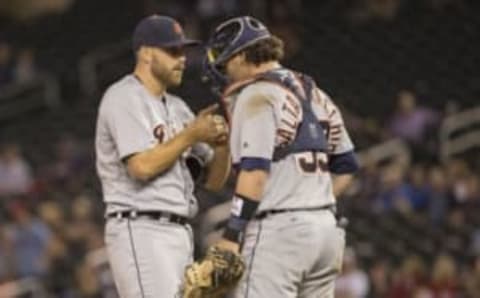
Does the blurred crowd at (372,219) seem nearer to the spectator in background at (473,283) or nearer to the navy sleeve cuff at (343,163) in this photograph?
the spectator in background at (473,283)

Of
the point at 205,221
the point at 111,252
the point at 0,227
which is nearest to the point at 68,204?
the point at 0,227

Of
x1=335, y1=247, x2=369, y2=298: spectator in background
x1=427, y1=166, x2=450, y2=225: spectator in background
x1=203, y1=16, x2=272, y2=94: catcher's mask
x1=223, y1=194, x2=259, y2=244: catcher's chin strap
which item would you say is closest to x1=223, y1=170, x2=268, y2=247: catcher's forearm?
x1=223, y1=194, x2=259, y2=244: catcher's chin strap

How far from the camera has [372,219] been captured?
15492mm

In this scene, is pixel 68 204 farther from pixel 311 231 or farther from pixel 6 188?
pixel 311 231

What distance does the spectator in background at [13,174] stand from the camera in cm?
1784

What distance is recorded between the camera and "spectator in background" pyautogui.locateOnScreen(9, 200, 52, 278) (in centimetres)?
1548

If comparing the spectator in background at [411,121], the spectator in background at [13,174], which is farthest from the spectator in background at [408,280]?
the spectator in background at [13,174]

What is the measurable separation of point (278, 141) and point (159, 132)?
621 millimetres

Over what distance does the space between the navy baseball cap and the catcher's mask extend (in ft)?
0.56

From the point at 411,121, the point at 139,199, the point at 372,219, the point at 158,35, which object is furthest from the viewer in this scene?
the point at 411,121

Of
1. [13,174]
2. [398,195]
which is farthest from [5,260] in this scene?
[398,195]

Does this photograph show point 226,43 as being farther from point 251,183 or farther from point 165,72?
point 251,183

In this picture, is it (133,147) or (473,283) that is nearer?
(133,147)

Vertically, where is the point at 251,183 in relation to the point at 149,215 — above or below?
above
